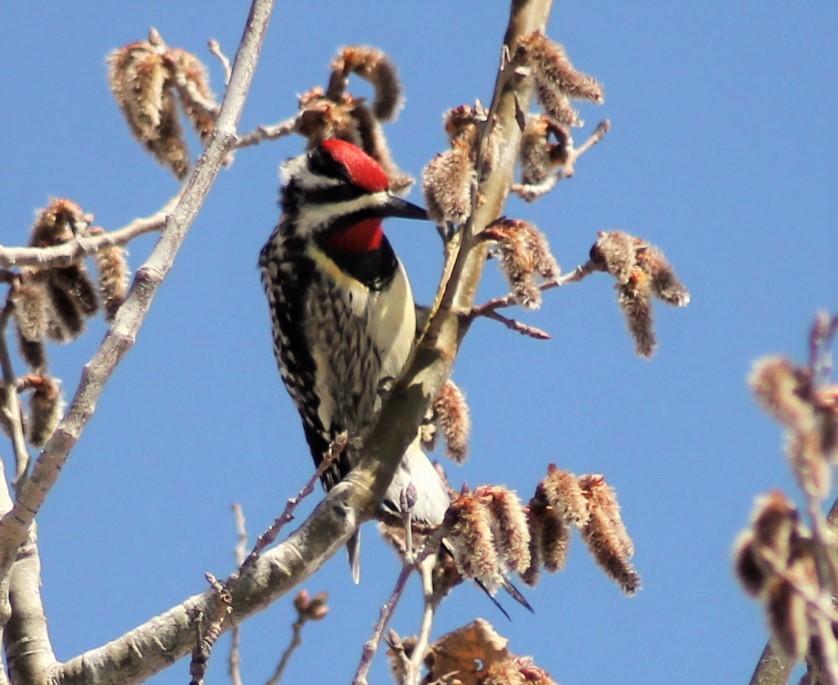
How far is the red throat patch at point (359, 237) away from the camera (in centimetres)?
484

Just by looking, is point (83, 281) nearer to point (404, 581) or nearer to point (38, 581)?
point (38, 581)

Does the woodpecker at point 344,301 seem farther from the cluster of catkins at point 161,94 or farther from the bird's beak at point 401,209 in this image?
the cluster of catkins at point 161,94

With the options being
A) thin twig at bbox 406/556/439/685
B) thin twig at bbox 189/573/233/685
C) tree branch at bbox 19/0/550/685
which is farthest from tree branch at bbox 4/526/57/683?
thin twig at bbox 406/556/439/685

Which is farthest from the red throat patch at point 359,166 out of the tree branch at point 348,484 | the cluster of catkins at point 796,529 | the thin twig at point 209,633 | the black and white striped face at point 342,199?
the cluster of catkins at point 796,529

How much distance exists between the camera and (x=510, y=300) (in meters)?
3.34

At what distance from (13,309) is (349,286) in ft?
4.98

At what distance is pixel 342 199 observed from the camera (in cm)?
485

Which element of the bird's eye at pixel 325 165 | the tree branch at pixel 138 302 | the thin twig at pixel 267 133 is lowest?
the tree branch at pixel 138 302

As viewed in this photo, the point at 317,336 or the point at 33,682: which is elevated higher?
the point at 317,336

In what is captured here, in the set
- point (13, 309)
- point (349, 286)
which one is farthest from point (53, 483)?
point (349, 286)

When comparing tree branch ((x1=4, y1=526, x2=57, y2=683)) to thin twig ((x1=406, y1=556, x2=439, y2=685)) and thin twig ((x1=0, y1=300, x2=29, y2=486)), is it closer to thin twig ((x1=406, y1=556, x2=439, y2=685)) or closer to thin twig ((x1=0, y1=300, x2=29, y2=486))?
thin twig ((x1=0, y1=300, x2=29, y2=486))

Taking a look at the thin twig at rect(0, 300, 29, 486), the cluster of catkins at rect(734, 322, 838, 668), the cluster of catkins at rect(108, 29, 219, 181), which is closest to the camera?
the cluster of catkins at rect(734, 322, 838, 668)

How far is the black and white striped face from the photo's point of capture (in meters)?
4.71

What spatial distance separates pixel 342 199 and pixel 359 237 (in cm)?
14
